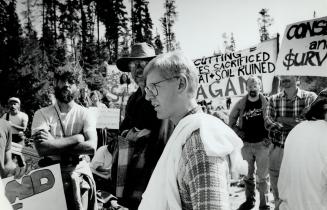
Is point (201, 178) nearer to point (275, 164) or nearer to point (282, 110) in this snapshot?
point (275, 164)

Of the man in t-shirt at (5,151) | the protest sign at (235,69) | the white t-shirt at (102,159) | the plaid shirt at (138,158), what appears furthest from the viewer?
the protest sign at (235,69)

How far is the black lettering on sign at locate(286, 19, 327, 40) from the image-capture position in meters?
4.67

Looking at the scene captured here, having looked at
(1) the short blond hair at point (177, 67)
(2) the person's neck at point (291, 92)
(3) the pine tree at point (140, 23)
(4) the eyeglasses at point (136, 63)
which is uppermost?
(3) the pine tree at point (140, 23)

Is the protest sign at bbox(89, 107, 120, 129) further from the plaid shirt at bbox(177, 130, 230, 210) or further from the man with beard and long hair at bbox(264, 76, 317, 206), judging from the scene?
the plaid shirt at bbox(177, 130, 230, 210)

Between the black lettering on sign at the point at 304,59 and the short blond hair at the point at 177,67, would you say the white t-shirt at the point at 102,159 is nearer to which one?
the short blond hair at the point at 177,67

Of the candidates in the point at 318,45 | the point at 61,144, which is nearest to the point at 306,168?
the point at 61,144

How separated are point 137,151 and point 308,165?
1.34m

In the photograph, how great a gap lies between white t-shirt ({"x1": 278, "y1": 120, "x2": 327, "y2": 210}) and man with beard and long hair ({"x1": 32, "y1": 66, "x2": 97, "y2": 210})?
1772 mm

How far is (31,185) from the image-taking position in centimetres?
304

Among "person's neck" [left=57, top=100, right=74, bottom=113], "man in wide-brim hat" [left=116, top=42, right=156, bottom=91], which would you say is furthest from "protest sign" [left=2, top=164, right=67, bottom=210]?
"man in wide-brim hat" [left=116, top=42, right=156, bottom=91]

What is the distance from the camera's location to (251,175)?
5516 millimetres

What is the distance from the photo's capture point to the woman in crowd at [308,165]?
101 inches

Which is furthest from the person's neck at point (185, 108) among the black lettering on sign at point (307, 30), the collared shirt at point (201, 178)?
the black lettering on sign at point (307, 30)

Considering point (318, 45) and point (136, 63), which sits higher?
point (318, 45)
